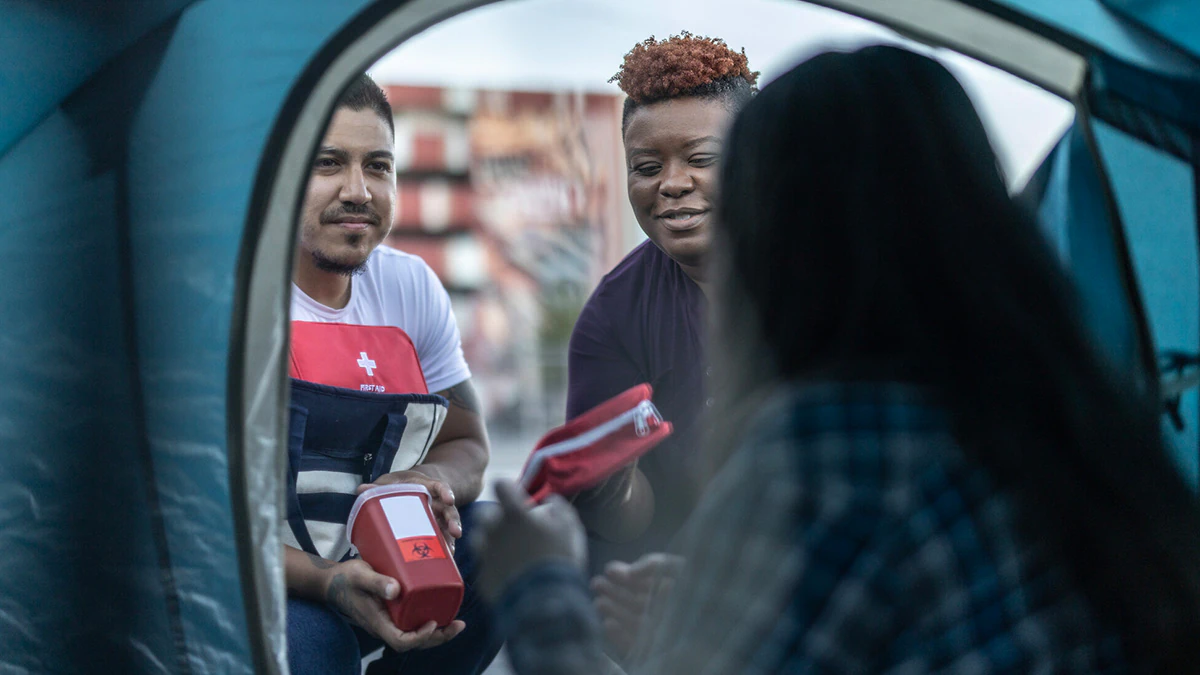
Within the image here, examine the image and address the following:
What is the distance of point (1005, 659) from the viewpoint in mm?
768

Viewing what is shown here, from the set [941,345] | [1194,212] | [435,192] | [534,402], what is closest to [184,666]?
[941,345]

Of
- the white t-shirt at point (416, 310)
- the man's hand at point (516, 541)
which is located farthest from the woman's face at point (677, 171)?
the man's hand at point (516, 541)

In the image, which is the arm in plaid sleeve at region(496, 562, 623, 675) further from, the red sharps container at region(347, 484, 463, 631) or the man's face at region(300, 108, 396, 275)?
the man's face at region(300, 108, 396, 275)

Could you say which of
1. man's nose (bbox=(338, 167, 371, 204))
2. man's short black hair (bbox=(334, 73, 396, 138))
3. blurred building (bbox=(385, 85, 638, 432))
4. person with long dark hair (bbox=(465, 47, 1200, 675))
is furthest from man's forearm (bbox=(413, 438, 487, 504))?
blurred building (bbox=(385, 85, 638, 432))

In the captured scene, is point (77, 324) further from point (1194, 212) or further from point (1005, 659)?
point (1194, 212)

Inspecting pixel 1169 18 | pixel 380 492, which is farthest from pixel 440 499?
pixel 1169 18

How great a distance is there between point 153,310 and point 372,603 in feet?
1.61

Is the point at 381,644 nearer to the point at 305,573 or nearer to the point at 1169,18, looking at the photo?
the point at 305,573

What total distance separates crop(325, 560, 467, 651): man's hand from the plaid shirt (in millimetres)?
745

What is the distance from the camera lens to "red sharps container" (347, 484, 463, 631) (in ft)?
4.67

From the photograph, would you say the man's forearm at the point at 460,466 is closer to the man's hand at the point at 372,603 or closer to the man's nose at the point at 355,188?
the man's hand at the point at 372,603

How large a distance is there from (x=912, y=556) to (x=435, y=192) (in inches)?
1005

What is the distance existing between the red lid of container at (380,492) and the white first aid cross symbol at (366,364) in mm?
235

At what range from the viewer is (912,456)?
0.76 meters
